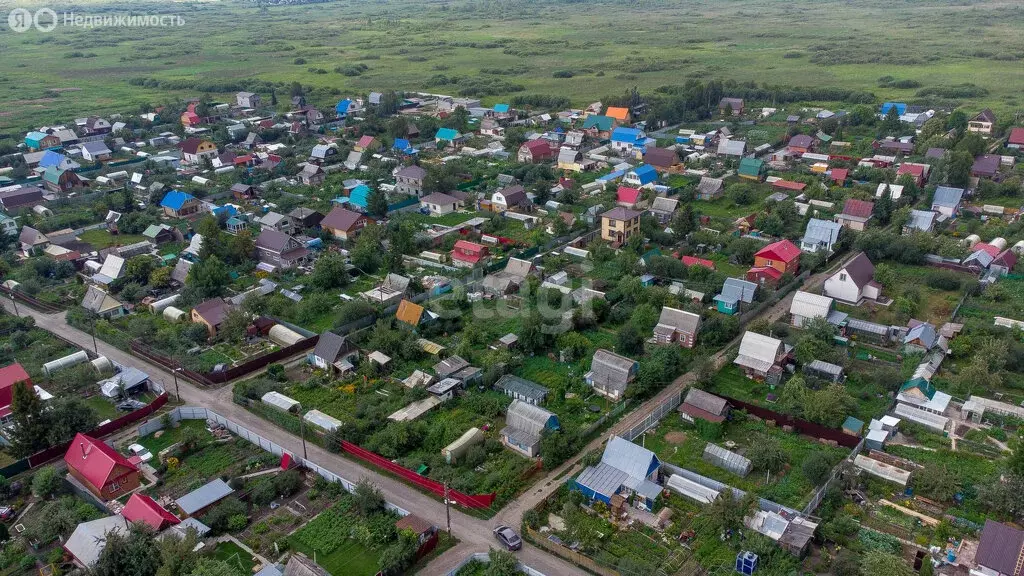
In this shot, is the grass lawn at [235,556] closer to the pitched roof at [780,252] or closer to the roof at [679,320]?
the roof at [679,320]

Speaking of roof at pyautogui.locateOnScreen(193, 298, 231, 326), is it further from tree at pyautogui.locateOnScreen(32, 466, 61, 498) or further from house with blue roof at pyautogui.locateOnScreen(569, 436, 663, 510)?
house with blue roof at pyautogui.locateOnScreen(569, 436, 663, 510)

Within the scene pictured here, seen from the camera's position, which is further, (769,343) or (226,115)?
(226,115)

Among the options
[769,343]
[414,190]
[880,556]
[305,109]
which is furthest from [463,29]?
[880,556]

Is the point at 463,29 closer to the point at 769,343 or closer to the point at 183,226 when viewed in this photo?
the point at 183,226

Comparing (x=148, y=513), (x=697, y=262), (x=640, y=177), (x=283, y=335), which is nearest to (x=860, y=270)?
(x=697, y=262)

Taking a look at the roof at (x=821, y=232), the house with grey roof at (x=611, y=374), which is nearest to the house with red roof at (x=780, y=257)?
the roof at (x=821, y=232)
